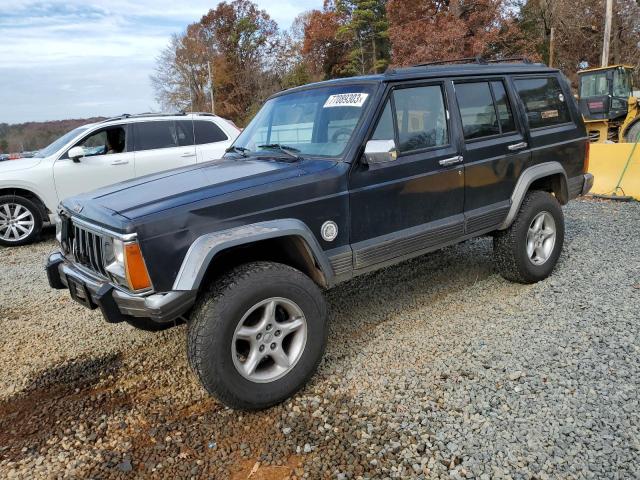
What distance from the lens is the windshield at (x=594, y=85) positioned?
1492 cm

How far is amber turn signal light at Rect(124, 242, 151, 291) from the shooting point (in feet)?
8.26

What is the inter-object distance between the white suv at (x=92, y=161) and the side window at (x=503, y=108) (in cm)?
505

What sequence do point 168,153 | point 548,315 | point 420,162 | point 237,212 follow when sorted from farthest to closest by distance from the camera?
point 168,153, point 548,315, point 420,162, point 237,212

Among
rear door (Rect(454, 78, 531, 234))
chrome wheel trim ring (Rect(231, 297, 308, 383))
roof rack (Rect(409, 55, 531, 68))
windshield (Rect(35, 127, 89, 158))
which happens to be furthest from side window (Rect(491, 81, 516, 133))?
windshield (Rect(35, 127, 89, 158))

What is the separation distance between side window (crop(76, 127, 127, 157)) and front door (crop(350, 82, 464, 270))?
5.64m

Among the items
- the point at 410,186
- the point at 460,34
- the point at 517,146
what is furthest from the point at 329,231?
the point at 460,34

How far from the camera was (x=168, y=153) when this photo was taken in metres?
7.86

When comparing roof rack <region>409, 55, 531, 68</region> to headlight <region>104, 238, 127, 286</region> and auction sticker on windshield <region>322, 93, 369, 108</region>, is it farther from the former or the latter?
headlight <region>104, 238, 127, 286</region>

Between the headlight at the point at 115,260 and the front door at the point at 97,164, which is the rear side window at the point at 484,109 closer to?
the headlight at the point at 115,260

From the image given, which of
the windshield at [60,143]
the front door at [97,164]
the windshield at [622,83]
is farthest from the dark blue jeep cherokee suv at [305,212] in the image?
the windshield at [622,83]

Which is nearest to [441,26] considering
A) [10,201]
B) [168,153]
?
[168,153]

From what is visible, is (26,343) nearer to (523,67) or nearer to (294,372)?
(294,372)

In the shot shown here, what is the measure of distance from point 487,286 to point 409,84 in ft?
7.13

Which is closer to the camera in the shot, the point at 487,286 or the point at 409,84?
the point at 409,84
